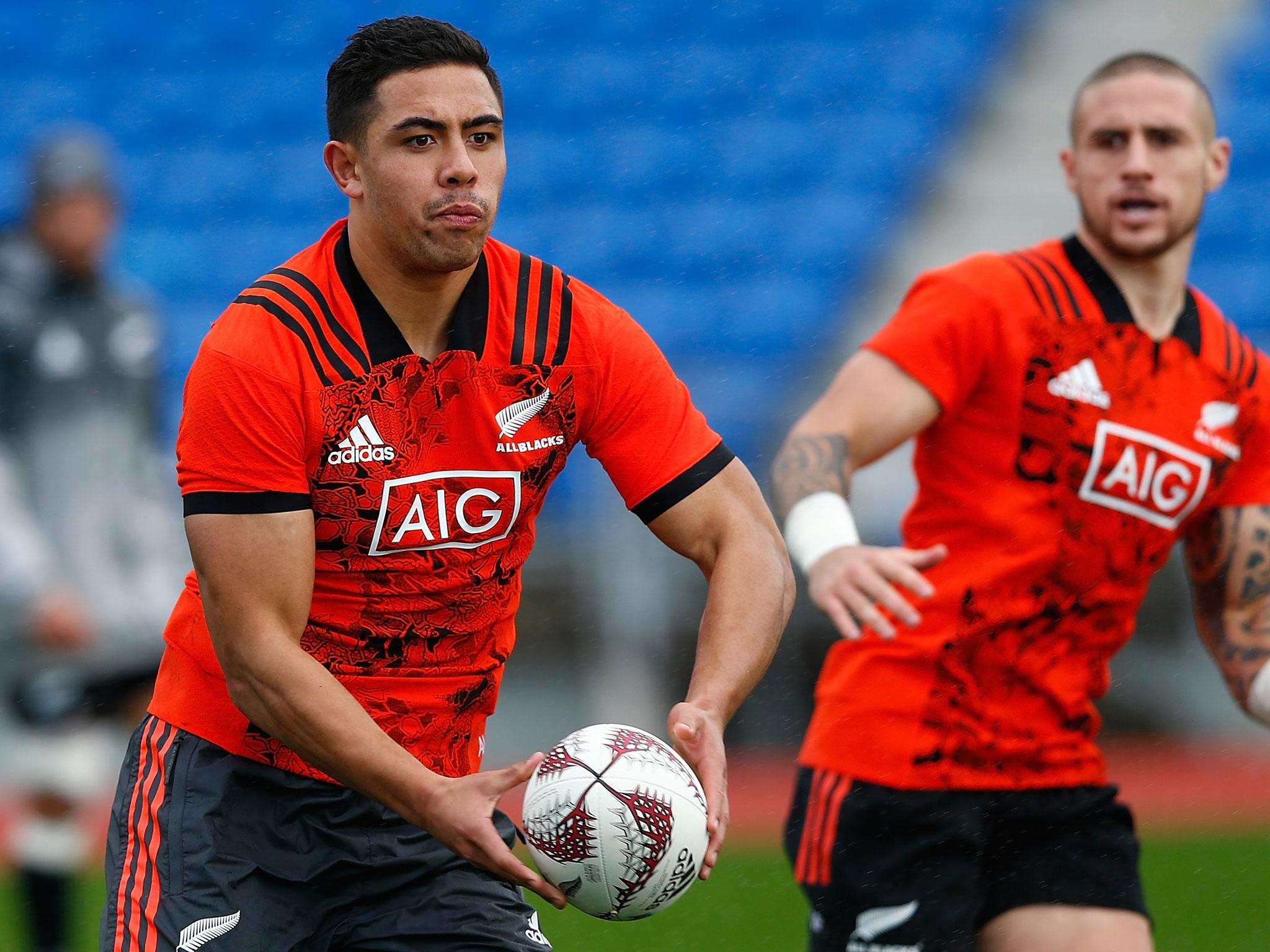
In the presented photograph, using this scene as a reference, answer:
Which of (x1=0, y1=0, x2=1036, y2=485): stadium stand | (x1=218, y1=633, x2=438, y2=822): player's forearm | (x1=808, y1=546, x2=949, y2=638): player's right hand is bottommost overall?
(x1=218, y1=633, x2=438, y2=822): player's forearm

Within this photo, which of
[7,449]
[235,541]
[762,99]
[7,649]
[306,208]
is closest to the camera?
[235,541]

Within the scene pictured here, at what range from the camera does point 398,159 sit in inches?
137

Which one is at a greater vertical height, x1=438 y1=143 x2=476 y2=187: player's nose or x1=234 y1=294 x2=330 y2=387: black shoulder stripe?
x1=438 y1=143 x2=476 y2=187: player's nose

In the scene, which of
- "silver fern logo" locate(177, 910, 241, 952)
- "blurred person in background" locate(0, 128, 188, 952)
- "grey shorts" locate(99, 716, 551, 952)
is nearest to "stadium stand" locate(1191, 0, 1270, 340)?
"blurred person in background" locate(0, 128, 188, 952)

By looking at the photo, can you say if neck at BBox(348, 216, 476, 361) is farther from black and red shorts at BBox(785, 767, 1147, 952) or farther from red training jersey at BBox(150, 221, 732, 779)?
black and red shorts at BBox(785, 767, 1147, 952)

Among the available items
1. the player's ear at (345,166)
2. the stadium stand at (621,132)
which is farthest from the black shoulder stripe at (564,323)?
the stadium stand at (621,132)

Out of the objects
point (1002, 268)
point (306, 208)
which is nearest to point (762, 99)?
point (306, 208)

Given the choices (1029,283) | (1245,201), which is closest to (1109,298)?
(1029,283)

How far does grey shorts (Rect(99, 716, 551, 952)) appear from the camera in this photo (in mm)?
3420

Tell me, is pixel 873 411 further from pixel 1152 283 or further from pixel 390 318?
pixel 390 318

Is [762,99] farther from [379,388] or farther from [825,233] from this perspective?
[379,388]

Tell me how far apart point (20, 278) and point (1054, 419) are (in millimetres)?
4236

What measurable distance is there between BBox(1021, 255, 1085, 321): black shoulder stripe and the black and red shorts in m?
1.24

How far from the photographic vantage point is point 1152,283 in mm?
4602
